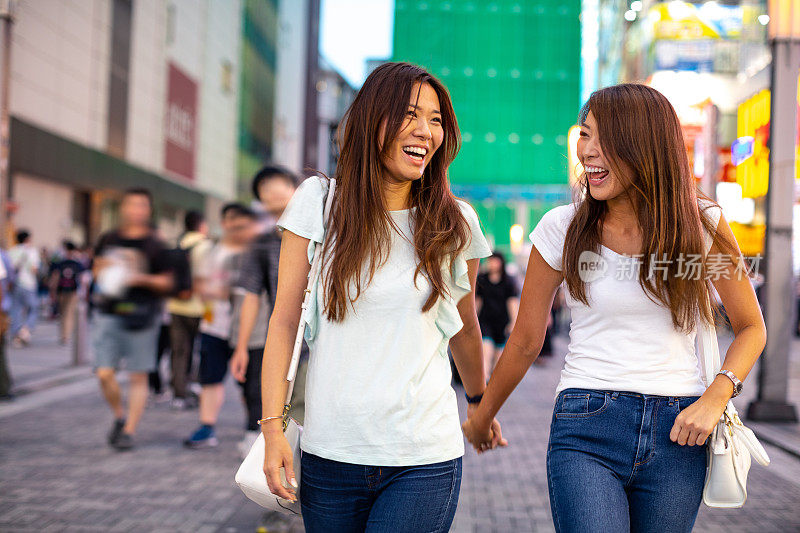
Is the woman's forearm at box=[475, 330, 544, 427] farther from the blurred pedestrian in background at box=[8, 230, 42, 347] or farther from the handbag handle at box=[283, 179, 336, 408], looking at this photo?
the blurred pedestrian in background at box=[8, 230, 42, 347]

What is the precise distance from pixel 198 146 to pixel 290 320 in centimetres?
3280

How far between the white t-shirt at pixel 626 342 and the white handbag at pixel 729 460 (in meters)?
0.12

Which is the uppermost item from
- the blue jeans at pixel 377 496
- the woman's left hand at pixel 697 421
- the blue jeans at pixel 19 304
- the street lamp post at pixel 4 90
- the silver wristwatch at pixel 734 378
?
the street lamp post at pixel 4 90

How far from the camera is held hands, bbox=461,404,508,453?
9.00 feet

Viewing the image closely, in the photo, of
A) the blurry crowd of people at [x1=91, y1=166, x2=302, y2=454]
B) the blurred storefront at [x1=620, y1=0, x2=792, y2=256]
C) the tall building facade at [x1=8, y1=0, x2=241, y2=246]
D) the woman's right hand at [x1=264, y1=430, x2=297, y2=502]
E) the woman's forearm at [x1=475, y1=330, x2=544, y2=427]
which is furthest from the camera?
the blurred storefront at [x1=620, y1=0, x2=792, y2=256]

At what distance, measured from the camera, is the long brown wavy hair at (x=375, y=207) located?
2.23 metres

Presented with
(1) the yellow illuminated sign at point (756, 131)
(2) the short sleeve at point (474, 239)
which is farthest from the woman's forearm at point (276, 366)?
(1) the yellow illuminated sign at point (756, 131)

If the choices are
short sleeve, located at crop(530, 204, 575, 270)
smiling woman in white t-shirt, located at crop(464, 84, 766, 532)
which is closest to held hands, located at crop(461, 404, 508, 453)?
smiling woman in white t-shirt, located at crop(464, 84, 766, 532)

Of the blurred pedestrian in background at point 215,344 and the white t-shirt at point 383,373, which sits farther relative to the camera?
the blurred pedestrian in background at point 215,344

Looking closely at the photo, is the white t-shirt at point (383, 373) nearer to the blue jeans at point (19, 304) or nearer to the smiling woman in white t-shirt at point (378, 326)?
the smiling woman in white t-shirt at point (378, 326)

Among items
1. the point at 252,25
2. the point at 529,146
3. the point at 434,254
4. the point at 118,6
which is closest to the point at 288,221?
the point at 434,254

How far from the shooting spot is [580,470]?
2.26 metres

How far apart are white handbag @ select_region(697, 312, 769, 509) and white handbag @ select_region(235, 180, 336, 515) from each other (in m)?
1.11

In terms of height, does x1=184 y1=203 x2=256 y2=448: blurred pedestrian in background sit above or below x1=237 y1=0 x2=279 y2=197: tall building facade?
below
